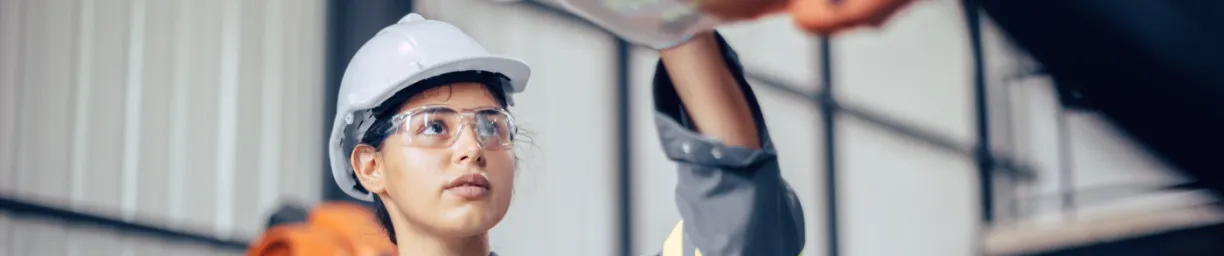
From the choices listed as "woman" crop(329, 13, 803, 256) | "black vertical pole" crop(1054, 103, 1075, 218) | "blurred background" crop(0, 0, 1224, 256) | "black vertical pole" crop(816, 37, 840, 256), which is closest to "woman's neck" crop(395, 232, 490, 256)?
"woman" crop(329, 13, 803, 256)

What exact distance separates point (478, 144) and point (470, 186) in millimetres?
28

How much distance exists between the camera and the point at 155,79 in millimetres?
2006

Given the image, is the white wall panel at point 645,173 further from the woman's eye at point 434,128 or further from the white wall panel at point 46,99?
the woman's eye at point 434,128

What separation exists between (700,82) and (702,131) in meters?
0.03

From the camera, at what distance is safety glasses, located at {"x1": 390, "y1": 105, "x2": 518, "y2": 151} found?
858mm

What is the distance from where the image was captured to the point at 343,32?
79.4 inches

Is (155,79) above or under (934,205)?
above

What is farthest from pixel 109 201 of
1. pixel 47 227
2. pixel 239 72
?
pixel 239 72

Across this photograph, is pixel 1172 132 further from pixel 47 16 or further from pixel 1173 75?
pixel 47 16

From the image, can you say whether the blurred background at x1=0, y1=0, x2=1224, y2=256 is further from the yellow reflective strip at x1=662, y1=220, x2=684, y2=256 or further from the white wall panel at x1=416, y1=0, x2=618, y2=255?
the yellow reflective strip at x1=662, y1=220, x2=684, y2=256

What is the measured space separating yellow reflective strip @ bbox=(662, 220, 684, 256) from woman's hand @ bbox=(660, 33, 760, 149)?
8cm

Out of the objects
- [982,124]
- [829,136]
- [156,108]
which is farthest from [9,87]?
[982,124]

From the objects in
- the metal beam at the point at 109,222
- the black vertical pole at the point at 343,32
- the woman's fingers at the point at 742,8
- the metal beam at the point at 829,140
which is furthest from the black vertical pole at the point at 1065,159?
the woman's fingers at the point at 742,8

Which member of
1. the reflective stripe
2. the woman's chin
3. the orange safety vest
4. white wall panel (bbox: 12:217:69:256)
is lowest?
white wall panel (bbox: 12:217:69:256)
